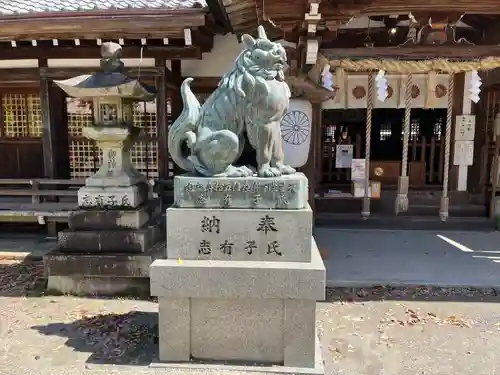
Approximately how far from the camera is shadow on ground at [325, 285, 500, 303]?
5.54 meters

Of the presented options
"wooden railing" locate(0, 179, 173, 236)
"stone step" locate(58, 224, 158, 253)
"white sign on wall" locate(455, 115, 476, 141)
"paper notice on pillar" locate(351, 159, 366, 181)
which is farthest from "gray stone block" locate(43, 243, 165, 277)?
"white sign on wall" locate(455, 115, 476, 141)

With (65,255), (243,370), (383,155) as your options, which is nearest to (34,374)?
(243,370)

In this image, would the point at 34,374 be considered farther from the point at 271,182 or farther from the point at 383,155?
the point at 383,155

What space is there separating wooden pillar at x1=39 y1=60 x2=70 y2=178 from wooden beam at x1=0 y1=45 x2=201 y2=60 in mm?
234

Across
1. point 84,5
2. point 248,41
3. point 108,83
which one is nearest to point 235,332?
point 248,41

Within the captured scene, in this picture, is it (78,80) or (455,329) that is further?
(78,80)

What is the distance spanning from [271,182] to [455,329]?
2807 millimetres

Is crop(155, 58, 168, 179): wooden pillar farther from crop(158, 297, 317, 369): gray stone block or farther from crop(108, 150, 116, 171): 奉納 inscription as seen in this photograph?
crop(158, 297, 317, 369): gray stone block

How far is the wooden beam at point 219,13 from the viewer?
6625mm

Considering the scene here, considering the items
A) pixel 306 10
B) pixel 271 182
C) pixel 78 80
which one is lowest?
pixel 271 182

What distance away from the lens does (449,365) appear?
12.9 ft

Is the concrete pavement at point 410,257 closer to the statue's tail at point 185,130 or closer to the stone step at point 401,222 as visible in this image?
the stone step at point 401,222

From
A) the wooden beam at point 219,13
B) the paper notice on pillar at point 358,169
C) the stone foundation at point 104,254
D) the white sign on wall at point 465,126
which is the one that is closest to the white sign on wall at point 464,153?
the white sign on wall at point 465,126

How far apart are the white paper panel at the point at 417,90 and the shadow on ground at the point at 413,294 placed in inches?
165
